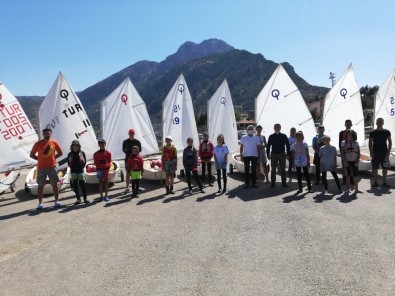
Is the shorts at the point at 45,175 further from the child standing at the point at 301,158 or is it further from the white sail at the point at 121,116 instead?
the child standing at the point at 301,158

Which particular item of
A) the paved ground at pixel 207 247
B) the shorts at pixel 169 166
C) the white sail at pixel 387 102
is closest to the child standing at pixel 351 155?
the paved ground at pixel 207 247

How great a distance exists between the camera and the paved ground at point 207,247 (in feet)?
13.1

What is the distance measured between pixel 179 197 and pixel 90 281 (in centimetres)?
504

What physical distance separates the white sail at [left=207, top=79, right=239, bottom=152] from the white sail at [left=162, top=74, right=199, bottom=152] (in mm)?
A: 794

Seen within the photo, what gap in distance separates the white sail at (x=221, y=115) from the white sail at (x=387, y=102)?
5746mm

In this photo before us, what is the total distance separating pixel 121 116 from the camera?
44.2 ft

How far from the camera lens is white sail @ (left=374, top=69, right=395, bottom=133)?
13.0m

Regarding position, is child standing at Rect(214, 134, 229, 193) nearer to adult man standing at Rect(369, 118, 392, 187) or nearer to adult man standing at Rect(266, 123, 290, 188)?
adult man standing at Rect(266, 123, 290, 188)

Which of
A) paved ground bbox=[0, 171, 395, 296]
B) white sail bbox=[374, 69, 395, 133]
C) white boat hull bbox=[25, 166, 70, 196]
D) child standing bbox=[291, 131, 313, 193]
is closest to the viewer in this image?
paved ground bbox=[0, 171, 395, 296]

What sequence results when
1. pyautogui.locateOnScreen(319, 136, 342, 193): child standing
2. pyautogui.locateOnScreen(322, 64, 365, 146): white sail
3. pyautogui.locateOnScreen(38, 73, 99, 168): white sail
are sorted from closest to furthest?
pyautogui.locateOnScreen(319, 136, 342, 193): child standing → pyautogui.locateOnScreen(38, 73, 99, 168): white sail → pyautogui.locateOnScreen(322, 64, 365, 146): white sail

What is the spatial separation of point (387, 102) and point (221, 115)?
6427 millimetres

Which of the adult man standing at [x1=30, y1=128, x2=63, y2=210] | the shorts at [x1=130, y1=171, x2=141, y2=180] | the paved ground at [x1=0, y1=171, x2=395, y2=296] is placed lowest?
the paved ground at [x1=0, y1=171, x2=395, y2=296]

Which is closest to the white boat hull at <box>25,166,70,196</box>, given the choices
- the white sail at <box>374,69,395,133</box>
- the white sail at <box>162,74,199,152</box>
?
the white sail at <box>162,74,199,152</box>

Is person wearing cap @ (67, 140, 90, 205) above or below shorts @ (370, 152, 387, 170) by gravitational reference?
above
